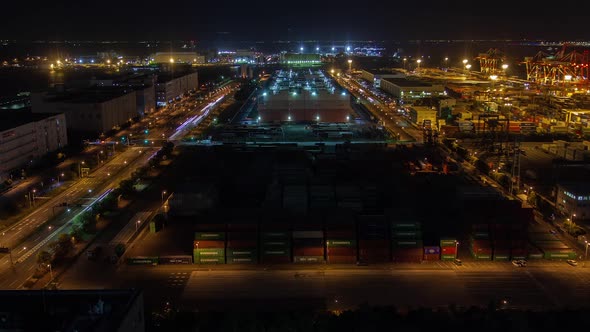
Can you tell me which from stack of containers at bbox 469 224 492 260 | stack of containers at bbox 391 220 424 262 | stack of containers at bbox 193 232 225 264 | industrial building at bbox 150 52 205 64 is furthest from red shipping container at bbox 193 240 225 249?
industrial building at bbox 150 52 205 64

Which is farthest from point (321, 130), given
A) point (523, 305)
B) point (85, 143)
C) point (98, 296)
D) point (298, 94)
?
point (98, 296)

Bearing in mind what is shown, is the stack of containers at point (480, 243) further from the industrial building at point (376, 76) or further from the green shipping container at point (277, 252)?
the industrial building at point (376, 76)

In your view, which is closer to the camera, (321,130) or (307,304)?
(307,304)

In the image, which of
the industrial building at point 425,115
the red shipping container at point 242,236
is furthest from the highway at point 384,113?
the red shipping container at point 242,236

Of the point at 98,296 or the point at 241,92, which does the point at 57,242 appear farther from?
the point at 241,92

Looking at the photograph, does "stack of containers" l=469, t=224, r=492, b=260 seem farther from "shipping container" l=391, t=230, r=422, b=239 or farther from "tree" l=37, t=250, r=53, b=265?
"tree" l=37, t=250, r=53, b=265

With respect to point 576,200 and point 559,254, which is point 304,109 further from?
point 559,254
